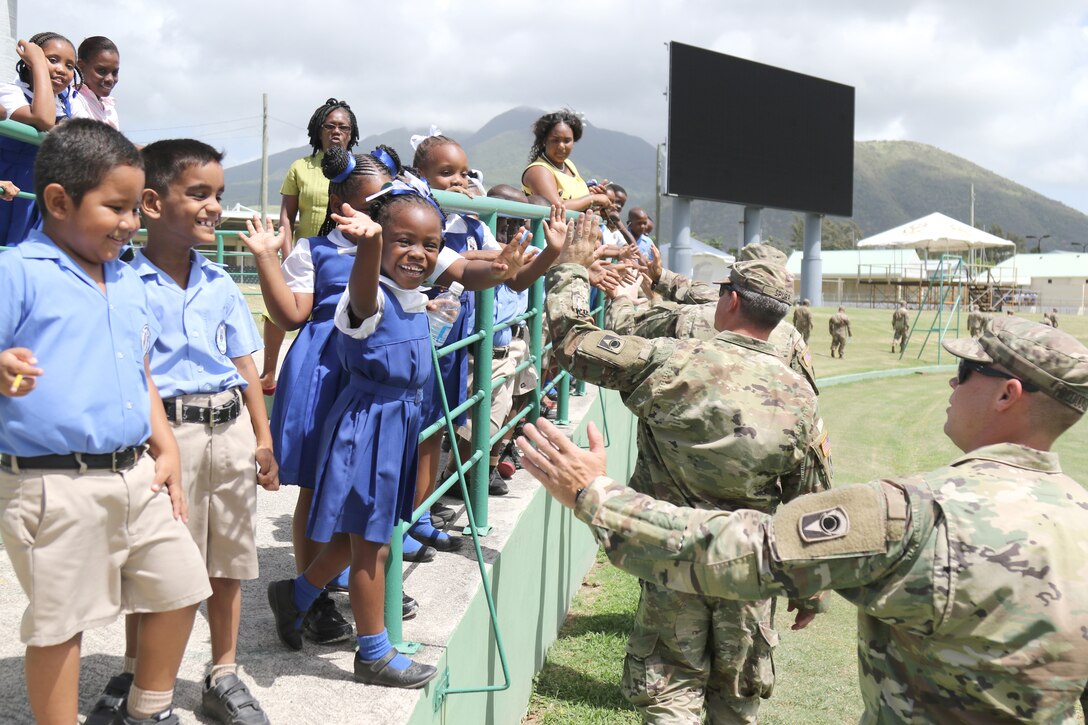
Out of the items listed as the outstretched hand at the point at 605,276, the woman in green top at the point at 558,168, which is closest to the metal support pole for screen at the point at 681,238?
the woman in green top at the point at 558,168

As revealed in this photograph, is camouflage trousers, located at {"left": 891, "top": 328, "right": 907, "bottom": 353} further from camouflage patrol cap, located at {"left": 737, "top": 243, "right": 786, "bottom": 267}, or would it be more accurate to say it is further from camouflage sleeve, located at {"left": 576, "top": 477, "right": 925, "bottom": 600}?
camouflage sleeve, located at {"left": 576, "top": 477, "right": 925, "bottom": 600}

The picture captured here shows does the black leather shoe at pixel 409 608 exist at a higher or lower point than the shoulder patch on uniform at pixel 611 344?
lower

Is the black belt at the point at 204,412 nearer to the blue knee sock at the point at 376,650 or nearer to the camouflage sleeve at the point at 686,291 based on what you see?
the blue knee sock at the point at 376,650

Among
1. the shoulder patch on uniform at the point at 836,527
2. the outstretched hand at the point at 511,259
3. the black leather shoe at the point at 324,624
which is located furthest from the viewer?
the outstretched hand at the point at 511,259

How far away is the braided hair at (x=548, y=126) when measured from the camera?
5648 millimetres

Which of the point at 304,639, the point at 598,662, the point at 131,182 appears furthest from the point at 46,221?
the point at 598,662

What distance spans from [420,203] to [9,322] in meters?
1.16

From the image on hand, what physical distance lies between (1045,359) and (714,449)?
1434 mm

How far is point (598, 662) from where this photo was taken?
4.96 meters

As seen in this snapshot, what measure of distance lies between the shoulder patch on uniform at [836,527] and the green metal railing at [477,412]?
1192 millimetres

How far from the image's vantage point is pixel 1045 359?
2016 mm

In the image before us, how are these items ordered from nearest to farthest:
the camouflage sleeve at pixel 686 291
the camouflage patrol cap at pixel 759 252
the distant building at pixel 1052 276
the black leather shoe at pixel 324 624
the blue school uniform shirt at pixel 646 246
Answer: the black leather shoe at pixel 324 624, the camouflage patrol cap at pixel 759 252, the camouflage sleeve at pixel 686 291, the blue school uniform shirt at pixel 646 246, the distant building at pixel 1052 276

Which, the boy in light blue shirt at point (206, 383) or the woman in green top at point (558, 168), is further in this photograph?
the woman in green top at point (558, 168)

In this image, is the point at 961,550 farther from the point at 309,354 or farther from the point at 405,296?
the point at 309,354
